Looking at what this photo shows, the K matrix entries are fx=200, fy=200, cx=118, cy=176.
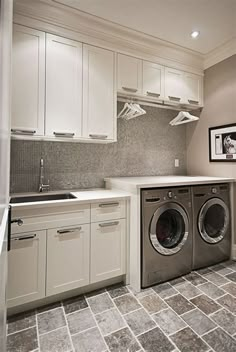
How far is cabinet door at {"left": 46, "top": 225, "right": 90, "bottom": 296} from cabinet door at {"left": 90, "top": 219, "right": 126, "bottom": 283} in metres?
0.07

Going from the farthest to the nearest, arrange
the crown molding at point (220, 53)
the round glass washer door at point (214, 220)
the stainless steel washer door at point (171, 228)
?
the crown molding at point (220, 53)
the round glass washer door at point (214, 220)
the stainless steel washer door at point (171, 228)

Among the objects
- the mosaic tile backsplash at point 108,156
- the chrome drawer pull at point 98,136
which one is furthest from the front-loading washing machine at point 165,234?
the mosaic tile backsplash at point 108,156

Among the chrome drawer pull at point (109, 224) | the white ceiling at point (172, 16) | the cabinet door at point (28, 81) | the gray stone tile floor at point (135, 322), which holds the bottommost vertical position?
the gray stone tile floor at point (135, 322)

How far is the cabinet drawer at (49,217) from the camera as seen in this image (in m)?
1.62

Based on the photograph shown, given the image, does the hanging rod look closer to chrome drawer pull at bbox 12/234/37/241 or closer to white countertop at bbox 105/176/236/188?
white countertop at bbox 105/176/236/188

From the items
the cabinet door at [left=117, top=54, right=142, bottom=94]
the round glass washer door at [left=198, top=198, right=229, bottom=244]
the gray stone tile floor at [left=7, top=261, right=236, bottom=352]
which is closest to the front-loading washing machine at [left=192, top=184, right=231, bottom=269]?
the round glass washer door at [left=198, top=198, right=229, bottom=244]

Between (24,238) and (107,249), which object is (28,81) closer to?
(24,238)

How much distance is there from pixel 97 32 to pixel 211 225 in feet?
8.72

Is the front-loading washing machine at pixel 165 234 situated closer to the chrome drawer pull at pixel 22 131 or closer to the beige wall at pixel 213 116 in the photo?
the beige wall at pixel 213 116

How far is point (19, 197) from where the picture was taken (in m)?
2.01

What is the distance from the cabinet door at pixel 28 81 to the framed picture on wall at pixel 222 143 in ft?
7.54

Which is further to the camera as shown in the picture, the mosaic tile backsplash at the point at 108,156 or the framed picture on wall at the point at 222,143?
the framed picture on wall at the point at 222,143

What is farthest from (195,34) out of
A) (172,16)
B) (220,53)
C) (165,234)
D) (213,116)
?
(165,234)

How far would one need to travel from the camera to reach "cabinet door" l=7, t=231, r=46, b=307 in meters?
1.59
